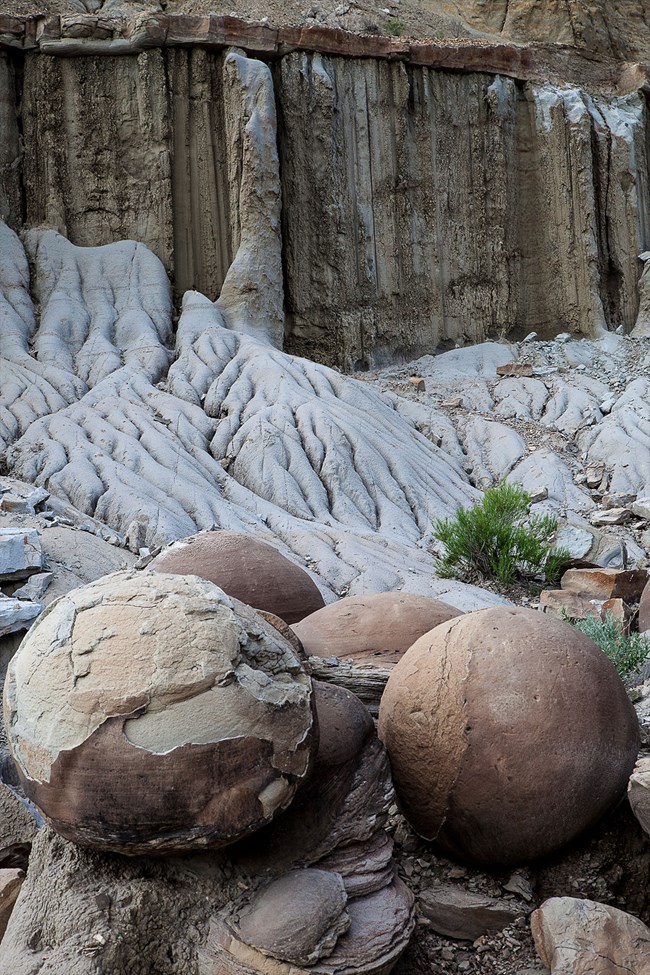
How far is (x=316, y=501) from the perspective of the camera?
1481 cm

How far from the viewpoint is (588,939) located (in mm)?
3779

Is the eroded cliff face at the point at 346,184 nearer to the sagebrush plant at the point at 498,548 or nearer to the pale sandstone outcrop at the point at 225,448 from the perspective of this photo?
the pale sandstone outcrop at the point at 225,448

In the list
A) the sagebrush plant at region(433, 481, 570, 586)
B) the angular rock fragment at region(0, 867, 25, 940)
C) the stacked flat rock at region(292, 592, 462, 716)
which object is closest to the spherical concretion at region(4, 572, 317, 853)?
the angular rock fragment at region(0, 867, 25, 940)

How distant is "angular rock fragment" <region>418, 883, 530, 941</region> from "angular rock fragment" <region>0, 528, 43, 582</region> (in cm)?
524

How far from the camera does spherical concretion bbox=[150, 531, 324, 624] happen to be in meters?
6.25

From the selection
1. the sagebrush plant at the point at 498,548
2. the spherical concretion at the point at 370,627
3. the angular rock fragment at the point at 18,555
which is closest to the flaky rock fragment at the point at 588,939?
the spherical concretion at the point at 370,627

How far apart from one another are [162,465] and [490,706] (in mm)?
10767

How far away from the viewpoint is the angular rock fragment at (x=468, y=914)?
4223 millimetres

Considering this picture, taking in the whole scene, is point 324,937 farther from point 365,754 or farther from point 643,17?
point 643,17

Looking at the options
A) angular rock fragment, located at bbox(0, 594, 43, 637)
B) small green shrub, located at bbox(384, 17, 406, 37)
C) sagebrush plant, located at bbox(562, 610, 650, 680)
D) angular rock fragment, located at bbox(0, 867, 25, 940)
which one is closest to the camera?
angular rock fragment, located at bbox(0, 867, 25, 940)

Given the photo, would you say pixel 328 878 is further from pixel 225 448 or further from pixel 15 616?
pixel 225 448

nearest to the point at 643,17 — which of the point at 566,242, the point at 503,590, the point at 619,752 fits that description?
the point at 566,242

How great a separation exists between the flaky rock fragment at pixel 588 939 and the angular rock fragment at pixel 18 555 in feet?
18.9

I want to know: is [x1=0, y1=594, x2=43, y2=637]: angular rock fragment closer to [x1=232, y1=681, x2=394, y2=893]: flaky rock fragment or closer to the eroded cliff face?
[x1=232, y1=681, x2=394, y2=893]: flaky rock fragment
